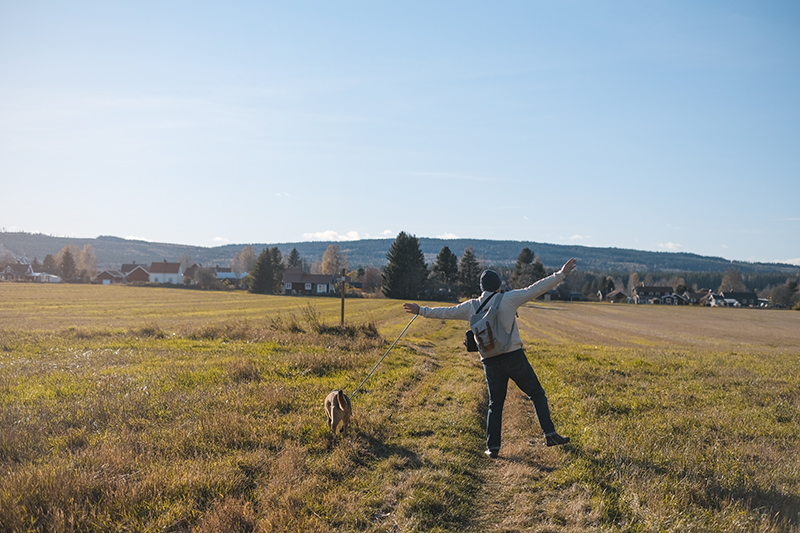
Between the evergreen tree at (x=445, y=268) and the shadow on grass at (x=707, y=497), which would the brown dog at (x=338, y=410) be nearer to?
the shadow on grass at (x=707, y=497)

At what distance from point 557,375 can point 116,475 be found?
1027cm

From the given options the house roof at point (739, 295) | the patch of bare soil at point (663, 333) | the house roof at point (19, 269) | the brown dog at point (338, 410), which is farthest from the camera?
the house roof at point (19, 269)

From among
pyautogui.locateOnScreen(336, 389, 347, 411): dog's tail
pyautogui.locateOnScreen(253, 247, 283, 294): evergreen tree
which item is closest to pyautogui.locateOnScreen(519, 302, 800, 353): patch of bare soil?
pyautogui.locateOnScreen(336, 389, 347, 411): dog's tail

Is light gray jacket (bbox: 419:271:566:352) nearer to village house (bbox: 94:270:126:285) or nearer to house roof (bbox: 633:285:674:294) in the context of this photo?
village house (bbox: 94:270:126:285)

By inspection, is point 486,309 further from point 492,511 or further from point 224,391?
point 224,391

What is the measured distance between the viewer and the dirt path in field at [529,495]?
184 inches

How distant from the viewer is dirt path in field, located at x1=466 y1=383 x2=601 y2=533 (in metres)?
4.68

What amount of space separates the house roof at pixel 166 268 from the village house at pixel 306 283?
42.2m

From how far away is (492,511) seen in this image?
5.02 meters

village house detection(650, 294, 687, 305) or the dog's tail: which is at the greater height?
the dog's tail

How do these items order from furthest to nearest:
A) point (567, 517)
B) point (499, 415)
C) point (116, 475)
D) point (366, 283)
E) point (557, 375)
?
point (366, 283)
point (557, 375)
point (499, 415)
point (116, 475)
point (567, 517)

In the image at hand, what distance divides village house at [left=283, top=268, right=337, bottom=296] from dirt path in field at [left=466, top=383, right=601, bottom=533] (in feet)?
328

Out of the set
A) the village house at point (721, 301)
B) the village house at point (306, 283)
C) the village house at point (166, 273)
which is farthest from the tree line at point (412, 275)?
the village house at point (721, 301)

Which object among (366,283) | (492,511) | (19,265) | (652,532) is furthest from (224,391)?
(19,265)
